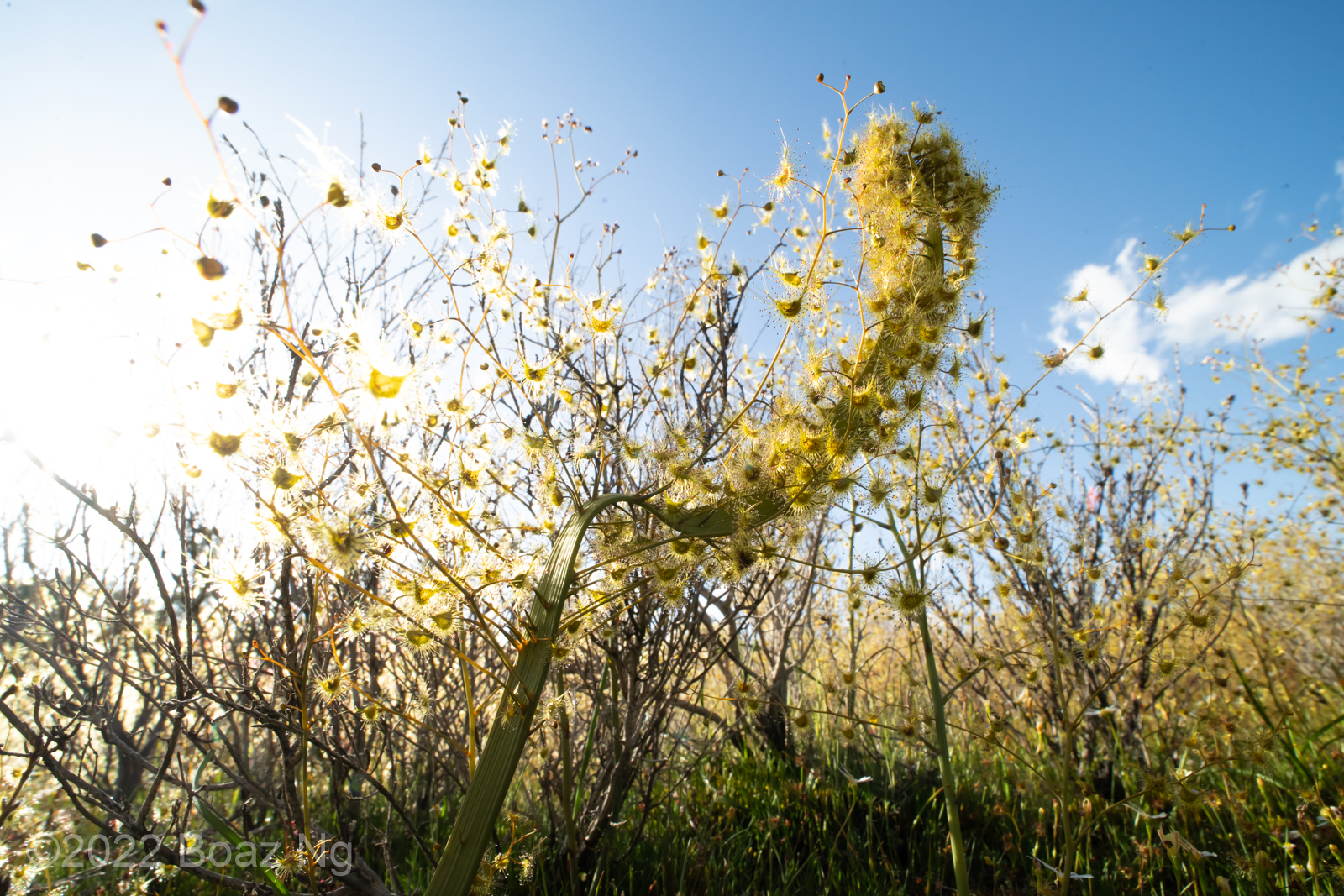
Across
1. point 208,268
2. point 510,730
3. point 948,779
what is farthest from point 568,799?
point 208,268

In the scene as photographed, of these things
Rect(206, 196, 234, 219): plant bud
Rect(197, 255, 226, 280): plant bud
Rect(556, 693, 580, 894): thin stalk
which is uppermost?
Rect(206, 196, 234, 219): plant bud

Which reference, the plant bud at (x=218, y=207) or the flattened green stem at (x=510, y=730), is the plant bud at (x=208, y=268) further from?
the flattened green stem at (x=510, y=730)

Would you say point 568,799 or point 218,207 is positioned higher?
point 218,207

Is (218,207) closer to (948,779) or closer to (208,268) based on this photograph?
(208,268)

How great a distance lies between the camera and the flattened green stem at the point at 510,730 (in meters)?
1.10

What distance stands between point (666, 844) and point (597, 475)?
1.37m

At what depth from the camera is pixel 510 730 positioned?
3.88ft

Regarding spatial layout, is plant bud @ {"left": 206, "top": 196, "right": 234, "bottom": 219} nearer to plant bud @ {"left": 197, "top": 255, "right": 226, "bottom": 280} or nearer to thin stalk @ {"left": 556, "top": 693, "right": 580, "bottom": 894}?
plant bud @ {"left": 197, "top": 255, "right": 226, "bottom": 280}

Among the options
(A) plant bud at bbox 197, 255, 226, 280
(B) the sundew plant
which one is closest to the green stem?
(B) the sundew plant

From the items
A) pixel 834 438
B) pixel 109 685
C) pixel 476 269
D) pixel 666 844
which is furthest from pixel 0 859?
pixel 834 438

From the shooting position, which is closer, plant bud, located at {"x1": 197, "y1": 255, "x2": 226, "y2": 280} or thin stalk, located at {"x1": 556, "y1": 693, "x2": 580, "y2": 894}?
plant bud, located at {"x1": 197, "y1": 255, "x2": 226, "y2": 280}

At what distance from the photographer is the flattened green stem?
110 cm

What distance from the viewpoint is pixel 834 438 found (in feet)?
5.29

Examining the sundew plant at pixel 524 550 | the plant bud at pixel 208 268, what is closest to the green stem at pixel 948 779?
the sundew plant at pixel 524 550
